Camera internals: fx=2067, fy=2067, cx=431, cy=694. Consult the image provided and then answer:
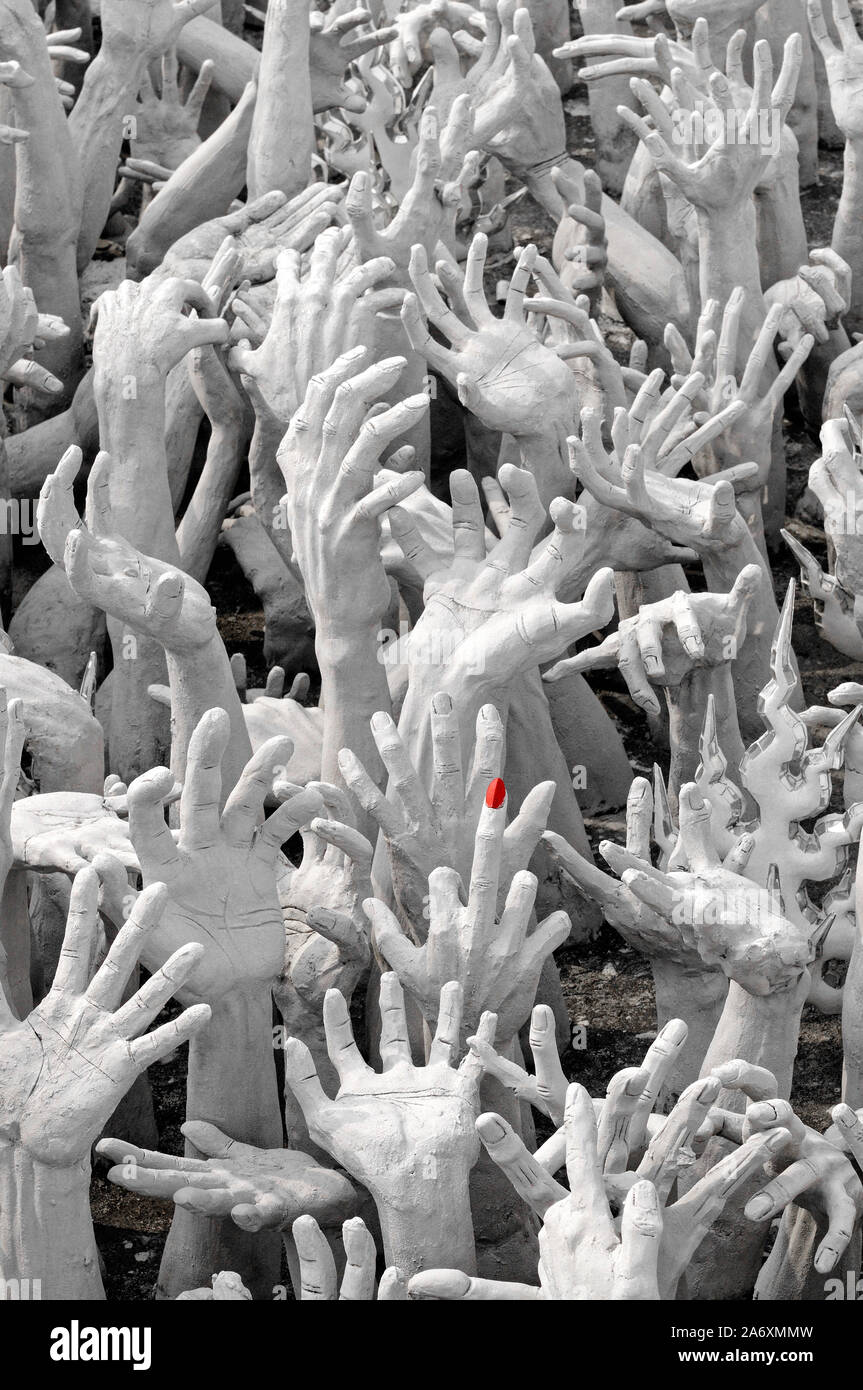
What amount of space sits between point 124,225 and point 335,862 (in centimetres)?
308

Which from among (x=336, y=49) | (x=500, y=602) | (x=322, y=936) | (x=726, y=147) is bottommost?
(x=322, y=936)

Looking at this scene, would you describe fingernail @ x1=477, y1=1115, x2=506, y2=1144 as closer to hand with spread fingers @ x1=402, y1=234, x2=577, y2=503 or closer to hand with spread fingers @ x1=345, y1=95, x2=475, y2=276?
hand with spread fingers @ x1=402, y1=234, x2=577, y2=503

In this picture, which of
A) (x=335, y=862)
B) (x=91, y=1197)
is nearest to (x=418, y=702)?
(x=335, y=862)

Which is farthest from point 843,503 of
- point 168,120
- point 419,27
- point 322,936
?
point 168,120

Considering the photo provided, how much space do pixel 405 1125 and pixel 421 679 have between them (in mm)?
901

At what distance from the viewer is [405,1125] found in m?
2.83

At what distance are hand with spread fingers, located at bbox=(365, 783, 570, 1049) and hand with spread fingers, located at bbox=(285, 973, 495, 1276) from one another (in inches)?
3.7

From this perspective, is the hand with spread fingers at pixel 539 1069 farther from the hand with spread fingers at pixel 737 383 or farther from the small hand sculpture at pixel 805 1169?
the hand with spread fingers at pixel 737 383

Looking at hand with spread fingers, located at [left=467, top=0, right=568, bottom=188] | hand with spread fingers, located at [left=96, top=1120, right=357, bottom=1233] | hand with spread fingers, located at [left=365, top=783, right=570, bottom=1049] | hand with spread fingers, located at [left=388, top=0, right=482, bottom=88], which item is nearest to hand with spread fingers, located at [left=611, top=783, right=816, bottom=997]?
hand with spread fingers, located at [left=365, top=783, right=570, bottom=1049]

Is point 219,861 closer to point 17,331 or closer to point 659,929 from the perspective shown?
point 659,929

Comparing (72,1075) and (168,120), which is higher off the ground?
(168,120)

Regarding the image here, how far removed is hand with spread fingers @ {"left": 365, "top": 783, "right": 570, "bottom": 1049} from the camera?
3012 mm

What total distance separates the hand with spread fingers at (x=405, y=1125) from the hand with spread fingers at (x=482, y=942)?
95 mm

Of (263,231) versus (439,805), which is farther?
(263,231)
